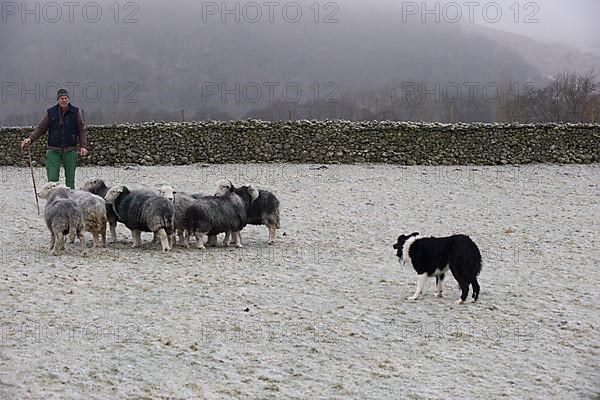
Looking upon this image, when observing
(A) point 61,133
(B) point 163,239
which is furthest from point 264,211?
(A) point 61,133

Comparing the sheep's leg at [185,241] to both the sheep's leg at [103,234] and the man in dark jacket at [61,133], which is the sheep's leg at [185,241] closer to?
the sheep's leg at [103,234]

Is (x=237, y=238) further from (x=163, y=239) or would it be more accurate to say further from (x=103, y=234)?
(x=103, y=234)

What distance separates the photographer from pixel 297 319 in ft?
25.8

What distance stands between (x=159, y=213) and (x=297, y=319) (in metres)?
3.83

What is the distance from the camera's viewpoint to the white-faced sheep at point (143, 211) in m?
11.0

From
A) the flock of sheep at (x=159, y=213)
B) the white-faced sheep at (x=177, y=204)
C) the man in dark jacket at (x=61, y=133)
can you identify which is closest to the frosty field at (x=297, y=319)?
the flock of sheep at (x=159, y=213)

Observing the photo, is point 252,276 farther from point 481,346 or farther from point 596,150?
point 596,150

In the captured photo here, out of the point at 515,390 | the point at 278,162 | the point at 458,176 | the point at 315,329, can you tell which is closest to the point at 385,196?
the point at 458,176

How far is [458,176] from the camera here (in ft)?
73.9

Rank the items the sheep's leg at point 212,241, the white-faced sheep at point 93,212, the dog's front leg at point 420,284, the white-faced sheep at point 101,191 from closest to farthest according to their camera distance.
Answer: the dog's front leg at point 420,284, the white-faced sheep at point 93,212, the sheep's leg at point 212,241, the white-faced sheep at point 101,191

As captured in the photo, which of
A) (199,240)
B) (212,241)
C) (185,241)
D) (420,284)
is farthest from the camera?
(212,241)

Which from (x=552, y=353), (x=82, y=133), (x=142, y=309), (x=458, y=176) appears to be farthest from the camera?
(x=458, y=176)

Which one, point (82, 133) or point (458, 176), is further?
point (458, 176)

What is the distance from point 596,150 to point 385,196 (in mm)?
11603
